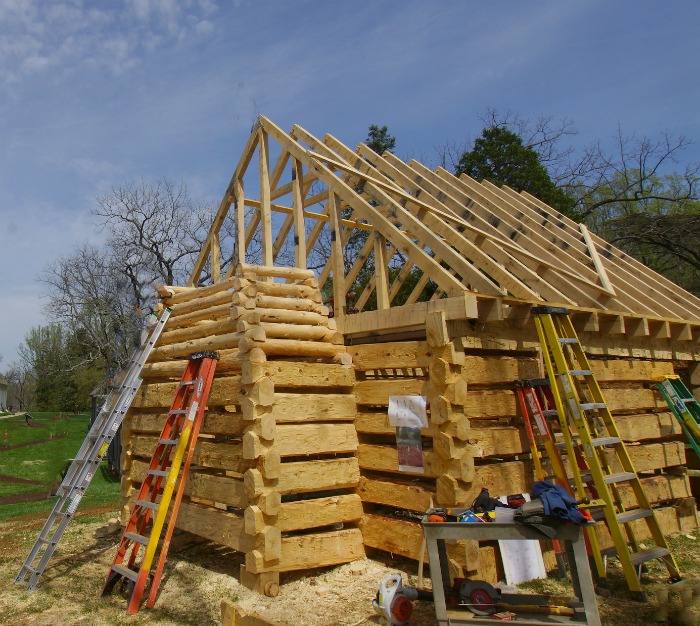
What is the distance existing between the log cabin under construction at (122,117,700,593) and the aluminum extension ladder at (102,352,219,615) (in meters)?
0.31

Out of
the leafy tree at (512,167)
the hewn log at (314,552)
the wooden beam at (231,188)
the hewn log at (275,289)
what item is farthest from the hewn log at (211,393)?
the leafy tree at (512,167)

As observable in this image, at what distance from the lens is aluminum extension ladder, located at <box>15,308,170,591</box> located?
639 cm

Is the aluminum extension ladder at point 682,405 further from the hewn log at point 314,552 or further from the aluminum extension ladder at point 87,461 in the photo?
the aluminum extension ladder at point 87,461

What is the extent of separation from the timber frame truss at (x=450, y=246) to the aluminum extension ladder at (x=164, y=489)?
5.46 ft

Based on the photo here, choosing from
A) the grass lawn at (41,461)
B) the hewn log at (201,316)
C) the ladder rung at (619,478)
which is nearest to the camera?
the ladder rung at (619,478)

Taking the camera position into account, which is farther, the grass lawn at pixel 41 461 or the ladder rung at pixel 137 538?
the grass lawn at pixel 41 461

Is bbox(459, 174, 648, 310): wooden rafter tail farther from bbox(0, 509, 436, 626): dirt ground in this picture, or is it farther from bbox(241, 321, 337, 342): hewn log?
bbox(0, 509, 436, 626): dirt ground

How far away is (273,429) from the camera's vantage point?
6160 mm

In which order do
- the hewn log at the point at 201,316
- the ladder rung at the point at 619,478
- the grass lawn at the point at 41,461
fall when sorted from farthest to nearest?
1. the grass lawn at the point at 41,461
2. the hewn log at the point at 201,316
3. the ladder rung at the point at 619,478

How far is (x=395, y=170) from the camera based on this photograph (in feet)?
31.1

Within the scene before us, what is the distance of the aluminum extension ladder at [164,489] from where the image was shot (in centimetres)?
576

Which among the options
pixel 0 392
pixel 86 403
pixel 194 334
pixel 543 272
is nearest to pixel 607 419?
pixel 543 272

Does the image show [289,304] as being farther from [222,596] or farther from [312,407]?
[222,596]

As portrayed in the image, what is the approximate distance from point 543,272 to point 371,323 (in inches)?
106
